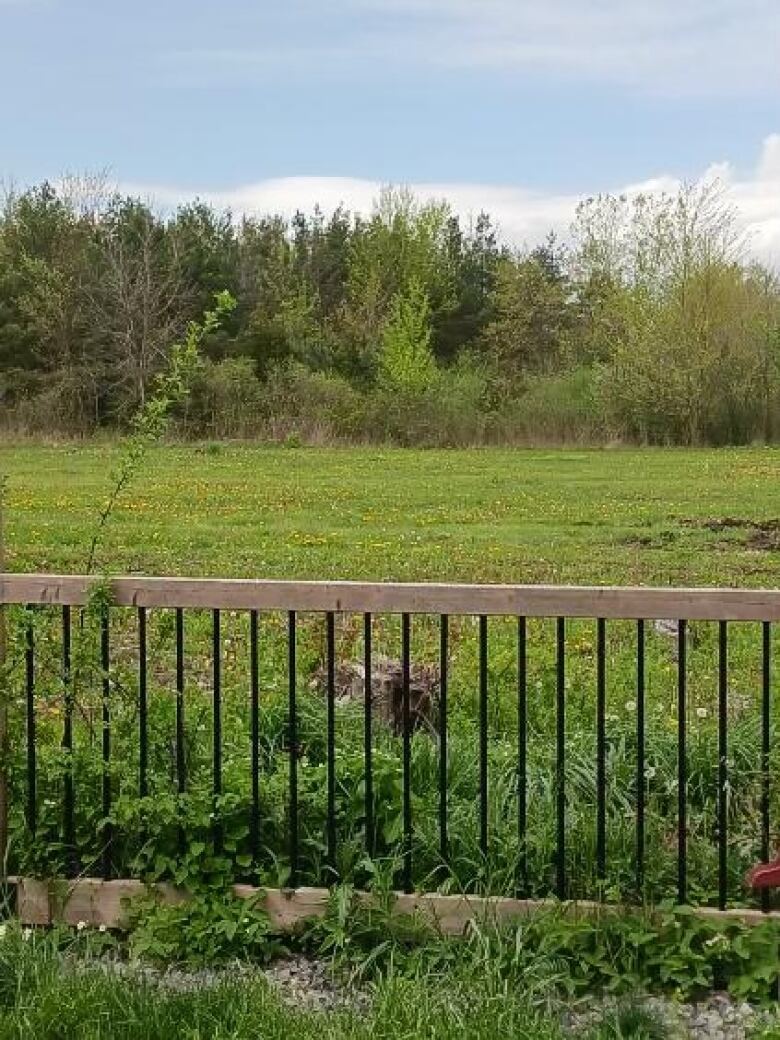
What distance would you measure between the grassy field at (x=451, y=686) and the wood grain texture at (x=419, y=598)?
208mm

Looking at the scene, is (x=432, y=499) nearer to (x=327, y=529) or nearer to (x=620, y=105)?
(x=327, y=529)

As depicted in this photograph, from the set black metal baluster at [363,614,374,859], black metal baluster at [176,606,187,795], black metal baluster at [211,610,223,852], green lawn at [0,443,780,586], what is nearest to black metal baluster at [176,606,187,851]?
black metal baluster at [176,606,187,795]

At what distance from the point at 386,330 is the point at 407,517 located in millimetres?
31998

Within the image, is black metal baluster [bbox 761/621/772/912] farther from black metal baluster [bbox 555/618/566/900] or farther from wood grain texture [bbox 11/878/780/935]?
black metal baluster [bbox 555/618/566/900]

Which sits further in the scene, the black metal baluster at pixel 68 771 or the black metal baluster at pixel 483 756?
the black metal baluster at pixel 68 771

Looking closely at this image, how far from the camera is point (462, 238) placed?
5894cm

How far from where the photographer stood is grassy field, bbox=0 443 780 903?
14.6 ft

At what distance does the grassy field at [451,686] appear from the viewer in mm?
4441

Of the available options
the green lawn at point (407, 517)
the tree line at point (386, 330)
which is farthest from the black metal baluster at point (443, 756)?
the tree line at point (386, 330)

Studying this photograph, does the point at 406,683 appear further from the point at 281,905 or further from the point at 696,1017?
the point at 696,1017

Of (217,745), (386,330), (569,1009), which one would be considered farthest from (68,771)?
(386,330)

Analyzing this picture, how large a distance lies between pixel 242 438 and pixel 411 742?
2993 cm

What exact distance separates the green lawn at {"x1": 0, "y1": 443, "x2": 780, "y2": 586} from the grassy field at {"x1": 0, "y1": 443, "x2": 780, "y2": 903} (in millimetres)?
66

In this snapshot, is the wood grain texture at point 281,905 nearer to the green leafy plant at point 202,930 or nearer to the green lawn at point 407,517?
the green leafy plant at point 202,930
